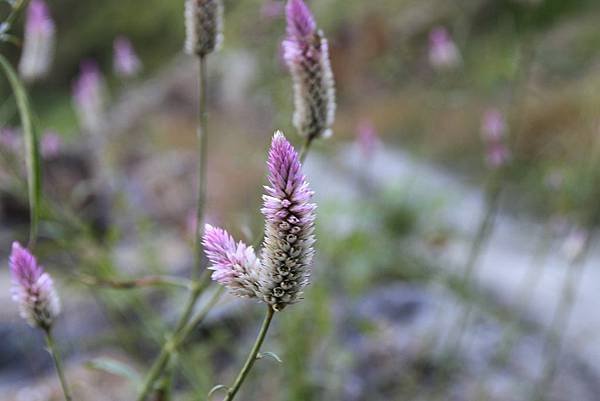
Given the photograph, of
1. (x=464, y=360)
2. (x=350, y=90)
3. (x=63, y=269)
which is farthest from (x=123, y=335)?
(x=350, y=90)

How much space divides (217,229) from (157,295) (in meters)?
3.92

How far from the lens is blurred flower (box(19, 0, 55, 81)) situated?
197cm

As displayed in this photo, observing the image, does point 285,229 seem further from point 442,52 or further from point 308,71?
point 442,52

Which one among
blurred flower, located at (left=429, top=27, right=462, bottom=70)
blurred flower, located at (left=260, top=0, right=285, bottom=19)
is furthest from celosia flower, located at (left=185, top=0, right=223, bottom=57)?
blurred flower, located at (left=429, top=27, right=462, bottom=70)

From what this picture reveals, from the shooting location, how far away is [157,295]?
14.7ft

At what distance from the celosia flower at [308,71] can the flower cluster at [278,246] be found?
342 mm

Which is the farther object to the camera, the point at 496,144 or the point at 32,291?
the point at 496,144

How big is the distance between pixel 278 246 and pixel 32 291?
46cm

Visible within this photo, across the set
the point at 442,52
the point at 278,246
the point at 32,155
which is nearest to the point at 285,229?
the point at 278,246

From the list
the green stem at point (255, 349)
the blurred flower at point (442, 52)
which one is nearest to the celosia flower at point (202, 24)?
the green stem at point (255, 349)

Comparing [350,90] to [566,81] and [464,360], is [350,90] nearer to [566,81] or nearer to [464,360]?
[566,81]

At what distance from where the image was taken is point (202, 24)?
1131mm

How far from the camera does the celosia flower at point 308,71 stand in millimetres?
971

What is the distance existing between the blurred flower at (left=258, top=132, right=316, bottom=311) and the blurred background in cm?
38
